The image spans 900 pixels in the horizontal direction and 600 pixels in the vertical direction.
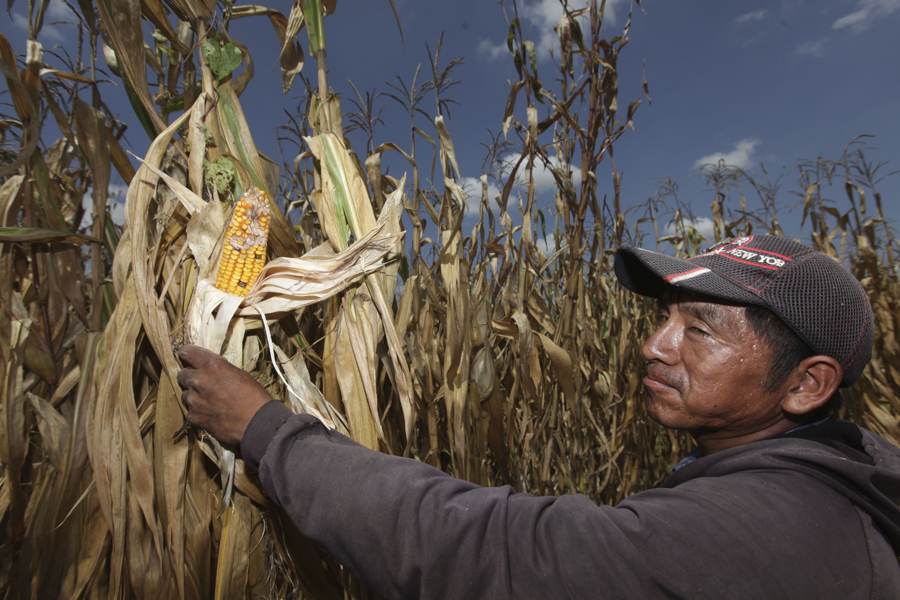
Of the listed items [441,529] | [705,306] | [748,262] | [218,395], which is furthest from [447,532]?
[748,262]

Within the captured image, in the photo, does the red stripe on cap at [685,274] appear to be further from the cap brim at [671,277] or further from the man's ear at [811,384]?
the man's ear at [811,384]

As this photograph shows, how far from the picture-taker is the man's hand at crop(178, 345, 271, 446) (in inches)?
47.7

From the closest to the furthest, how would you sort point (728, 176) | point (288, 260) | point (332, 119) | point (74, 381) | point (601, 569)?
point (601, 569) < point (288, 260) < point (332, 119) < point (74, 381) < point (728, 176)

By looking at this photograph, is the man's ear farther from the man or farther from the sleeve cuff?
the sleeve cuff

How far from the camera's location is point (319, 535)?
1073 mm

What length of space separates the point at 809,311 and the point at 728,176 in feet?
11.5

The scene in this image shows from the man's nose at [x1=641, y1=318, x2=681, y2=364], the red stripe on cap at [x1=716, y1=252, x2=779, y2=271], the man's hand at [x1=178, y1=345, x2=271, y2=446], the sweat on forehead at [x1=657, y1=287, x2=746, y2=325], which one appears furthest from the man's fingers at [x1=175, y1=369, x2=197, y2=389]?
the red stripe on cap at [x1=716, y1=252, x2=779, y2=271]

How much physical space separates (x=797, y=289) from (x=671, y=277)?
0.29 metres

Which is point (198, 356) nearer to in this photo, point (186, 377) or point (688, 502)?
point (186, 377)

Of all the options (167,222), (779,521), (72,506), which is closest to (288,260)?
(167,222)

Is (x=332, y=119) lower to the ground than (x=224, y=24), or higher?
lower

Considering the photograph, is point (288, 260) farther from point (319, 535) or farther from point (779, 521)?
point (779, 521)

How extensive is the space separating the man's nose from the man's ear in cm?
28

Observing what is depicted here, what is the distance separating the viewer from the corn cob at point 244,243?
1.35m
